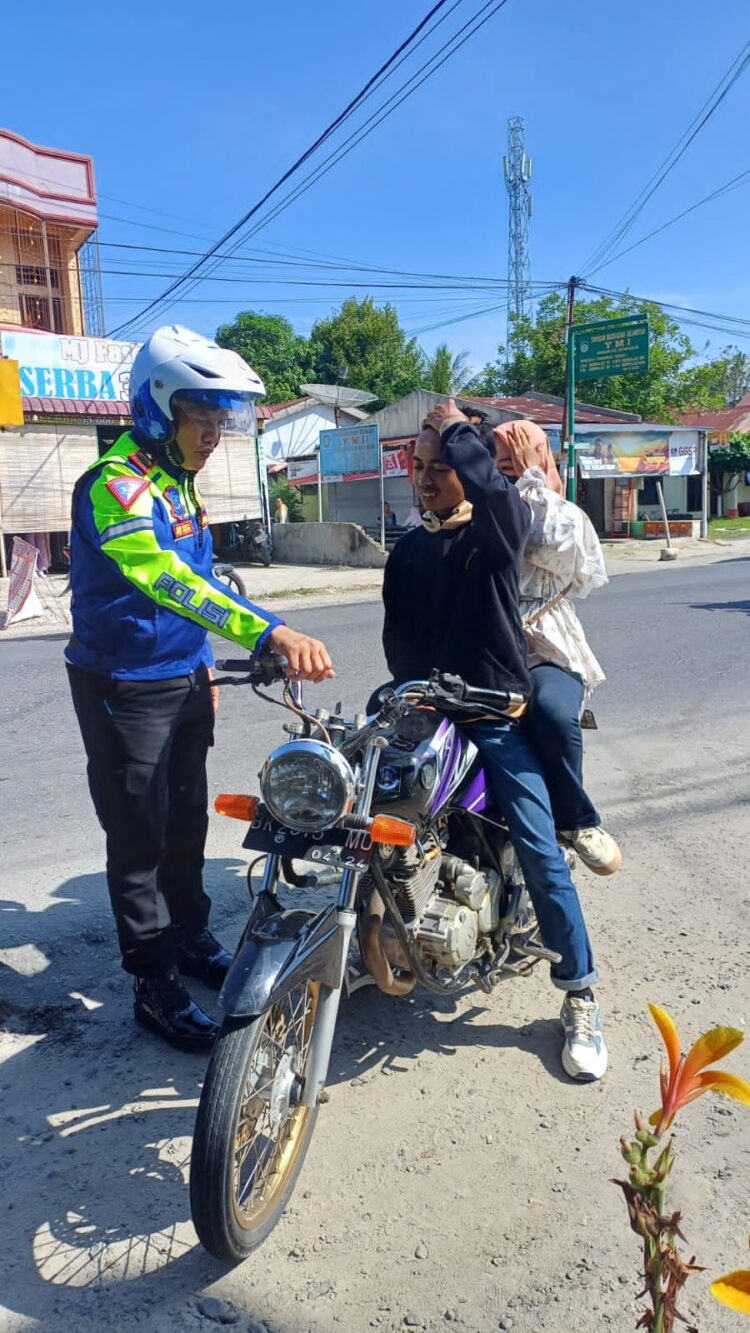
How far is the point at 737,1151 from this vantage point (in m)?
2.53

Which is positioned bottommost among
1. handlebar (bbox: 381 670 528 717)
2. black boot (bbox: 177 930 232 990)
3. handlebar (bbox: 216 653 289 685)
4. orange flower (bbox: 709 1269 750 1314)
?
black boot (bbox: 177 930 232 990)

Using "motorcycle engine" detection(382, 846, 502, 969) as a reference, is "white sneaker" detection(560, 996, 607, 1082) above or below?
below

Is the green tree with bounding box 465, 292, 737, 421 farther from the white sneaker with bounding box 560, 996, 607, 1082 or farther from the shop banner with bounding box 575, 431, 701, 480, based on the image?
the white sneaker with bounding box 560, 996, 607, 1082

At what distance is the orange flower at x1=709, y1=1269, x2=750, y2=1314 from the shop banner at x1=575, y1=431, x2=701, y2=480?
24360 mm

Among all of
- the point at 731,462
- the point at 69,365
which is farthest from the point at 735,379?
the point at 69,365

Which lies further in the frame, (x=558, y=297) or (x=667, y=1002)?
(x=558, y=297)

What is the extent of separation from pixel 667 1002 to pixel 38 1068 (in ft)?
6.39

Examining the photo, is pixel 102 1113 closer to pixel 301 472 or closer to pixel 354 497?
pixel 301 472

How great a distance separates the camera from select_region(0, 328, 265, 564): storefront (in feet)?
59.9

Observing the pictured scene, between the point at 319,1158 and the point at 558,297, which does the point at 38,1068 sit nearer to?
the point at 319,1158

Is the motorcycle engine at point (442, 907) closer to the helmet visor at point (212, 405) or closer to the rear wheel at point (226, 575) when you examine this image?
the rear wheel at point (226, 575)

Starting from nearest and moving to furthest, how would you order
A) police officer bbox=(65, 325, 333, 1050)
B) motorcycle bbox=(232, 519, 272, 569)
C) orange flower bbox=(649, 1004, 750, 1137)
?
1. orange flower bbox=(649, 1004, 750, 1137)
2. police officer bbox=(65, 325, 333, 1050)
3. motorcycle bbox=(232, 519, 272, 569)

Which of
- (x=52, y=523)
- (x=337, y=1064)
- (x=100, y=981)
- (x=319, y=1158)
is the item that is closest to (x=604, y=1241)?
(x=319, y=1158)

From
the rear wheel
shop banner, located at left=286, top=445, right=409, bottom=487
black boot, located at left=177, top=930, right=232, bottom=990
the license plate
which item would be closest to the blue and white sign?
shop banner, located at left=286, top=445, right=409, bottom=487
